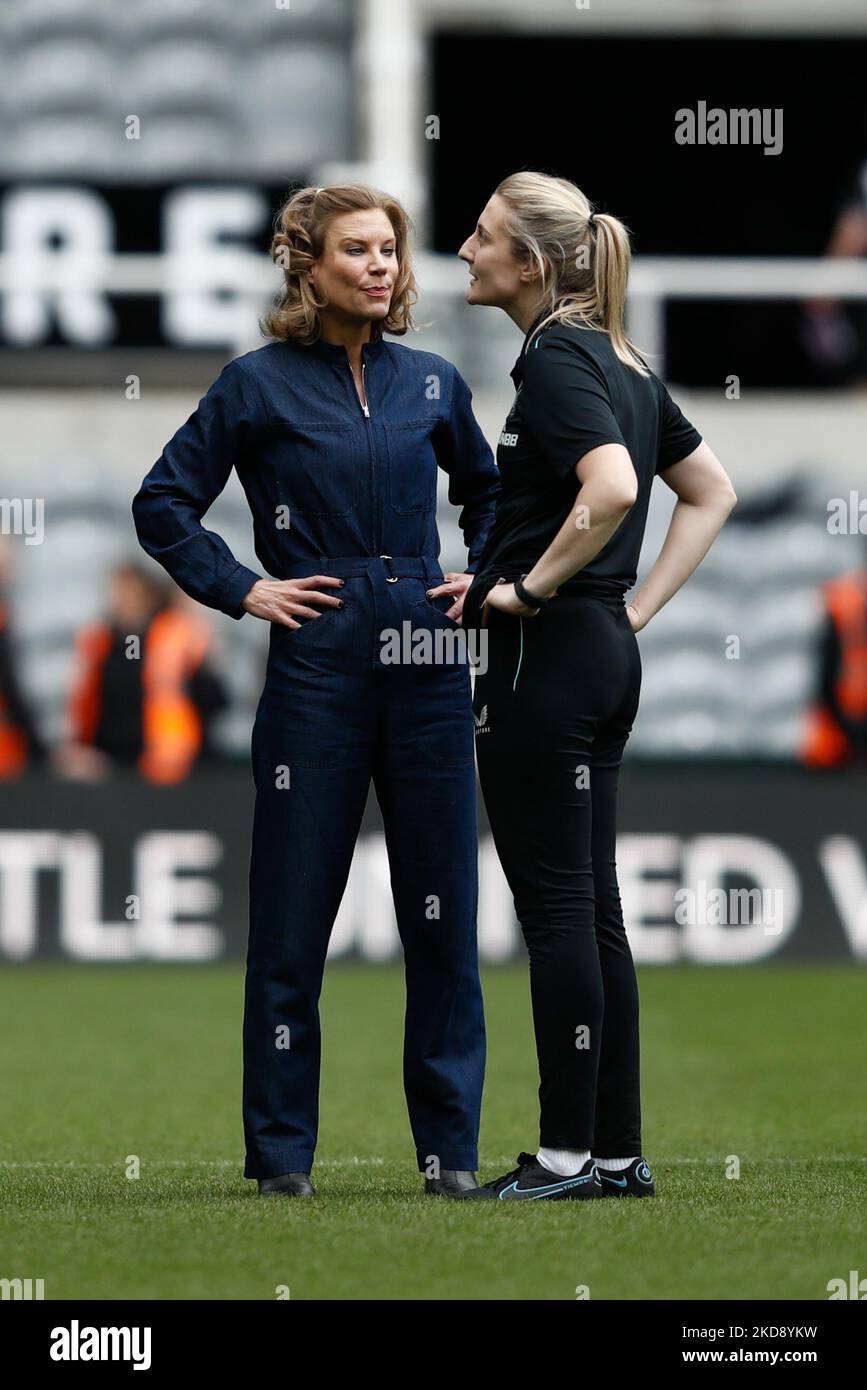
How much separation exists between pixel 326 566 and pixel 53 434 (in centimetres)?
886

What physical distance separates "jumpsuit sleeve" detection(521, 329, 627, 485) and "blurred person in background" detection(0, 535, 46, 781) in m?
7.91

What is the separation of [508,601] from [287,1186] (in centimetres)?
119

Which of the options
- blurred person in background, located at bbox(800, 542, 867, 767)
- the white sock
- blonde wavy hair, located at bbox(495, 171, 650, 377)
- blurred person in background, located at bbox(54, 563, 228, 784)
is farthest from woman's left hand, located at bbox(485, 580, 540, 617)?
blurred person in background, located at bbox(800, 542, 867, 767)

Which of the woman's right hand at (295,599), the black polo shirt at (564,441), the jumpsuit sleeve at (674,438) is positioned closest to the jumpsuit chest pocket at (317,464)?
the woman's right hand at (295,599)

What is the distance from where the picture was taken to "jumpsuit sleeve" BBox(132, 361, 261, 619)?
14.8 ft

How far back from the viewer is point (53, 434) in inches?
515

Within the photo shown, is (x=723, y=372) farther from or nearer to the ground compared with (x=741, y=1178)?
farther from the ground

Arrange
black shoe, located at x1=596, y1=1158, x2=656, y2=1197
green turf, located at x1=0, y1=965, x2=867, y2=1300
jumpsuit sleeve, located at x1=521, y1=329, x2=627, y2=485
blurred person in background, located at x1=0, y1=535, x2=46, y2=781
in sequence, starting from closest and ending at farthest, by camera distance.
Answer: green turf, located at x1=0, y1=965, x2=867, y2=1300
jumpsuit sleeve, located at x1=521, y1=329, x2=627, y2=485
black shoe, located at x1=596, y1=1158, x2=656, y2=1197
blurred person in background, located at x1=0, y1=535, x2=46, y2=781

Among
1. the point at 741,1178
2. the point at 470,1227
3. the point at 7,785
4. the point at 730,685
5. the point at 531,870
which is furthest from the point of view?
the point at 730,685

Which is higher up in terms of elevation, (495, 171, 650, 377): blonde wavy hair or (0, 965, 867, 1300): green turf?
(495, 171, 650, 377): blonde wavy hair

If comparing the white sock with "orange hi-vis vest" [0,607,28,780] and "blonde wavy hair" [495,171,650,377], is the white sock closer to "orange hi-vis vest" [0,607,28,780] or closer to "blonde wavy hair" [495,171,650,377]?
"blonde wavy hair" [495,171,650,377]

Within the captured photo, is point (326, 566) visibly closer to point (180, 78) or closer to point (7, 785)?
point (7, 785)
